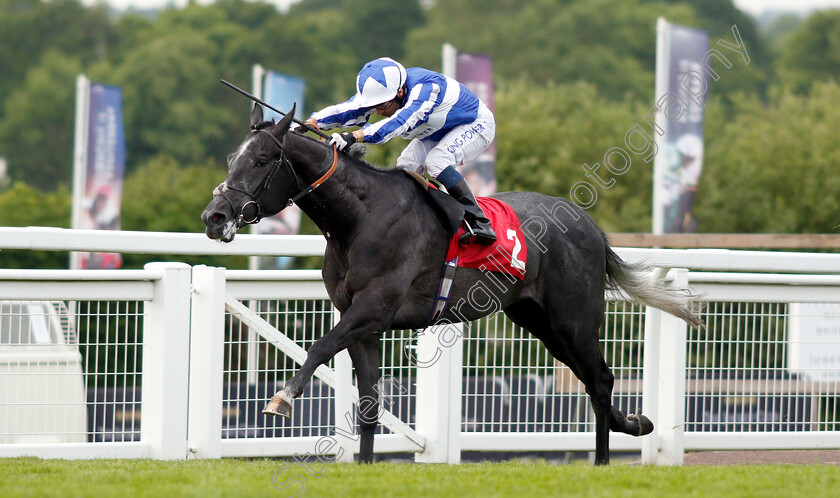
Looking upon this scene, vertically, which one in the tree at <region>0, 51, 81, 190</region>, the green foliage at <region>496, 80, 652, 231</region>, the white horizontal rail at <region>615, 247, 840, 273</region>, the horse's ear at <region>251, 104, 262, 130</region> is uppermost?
the tree at <region>0, 51, 81, 190</region>

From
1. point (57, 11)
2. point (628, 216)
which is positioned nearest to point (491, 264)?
point (628, 216)

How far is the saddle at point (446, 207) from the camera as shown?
18.4 ft

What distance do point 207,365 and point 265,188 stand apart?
128 cm

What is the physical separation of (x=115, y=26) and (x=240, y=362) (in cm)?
6098

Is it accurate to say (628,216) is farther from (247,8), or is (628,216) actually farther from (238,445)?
(247,8)

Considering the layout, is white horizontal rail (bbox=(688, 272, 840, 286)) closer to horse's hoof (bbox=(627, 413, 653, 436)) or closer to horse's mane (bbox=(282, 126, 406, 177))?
horse's hoof (bbox=(627, 413, 653, 436))

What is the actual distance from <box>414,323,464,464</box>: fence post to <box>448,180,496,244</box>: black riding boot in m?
0.86

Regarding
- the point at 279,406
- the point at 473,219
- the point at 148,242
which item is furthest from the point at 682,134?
the point at 279,406

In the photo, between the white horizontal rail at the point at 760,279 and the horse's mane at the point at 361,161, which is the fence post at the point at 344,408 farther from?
the white horizontal rail at the point at 760,279

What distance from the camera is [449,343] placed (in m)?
6.38

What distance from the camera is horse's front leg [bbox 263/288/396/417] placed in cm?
496

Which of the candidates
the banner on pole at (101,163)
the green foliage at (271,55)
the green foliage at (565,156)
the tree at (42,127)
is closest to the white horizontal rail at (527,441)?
the banner on pole at (101,163)

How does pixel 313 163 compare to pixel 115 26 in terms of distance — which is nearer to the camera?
pixel 313 163

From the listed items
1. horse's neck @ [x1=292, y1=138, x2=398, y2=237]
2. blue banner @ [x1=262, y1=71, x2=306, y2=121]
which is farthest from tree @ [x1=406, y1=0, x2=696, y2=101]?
horse's neck @ [x1=292, y1=138, x2=398, y2=237]
